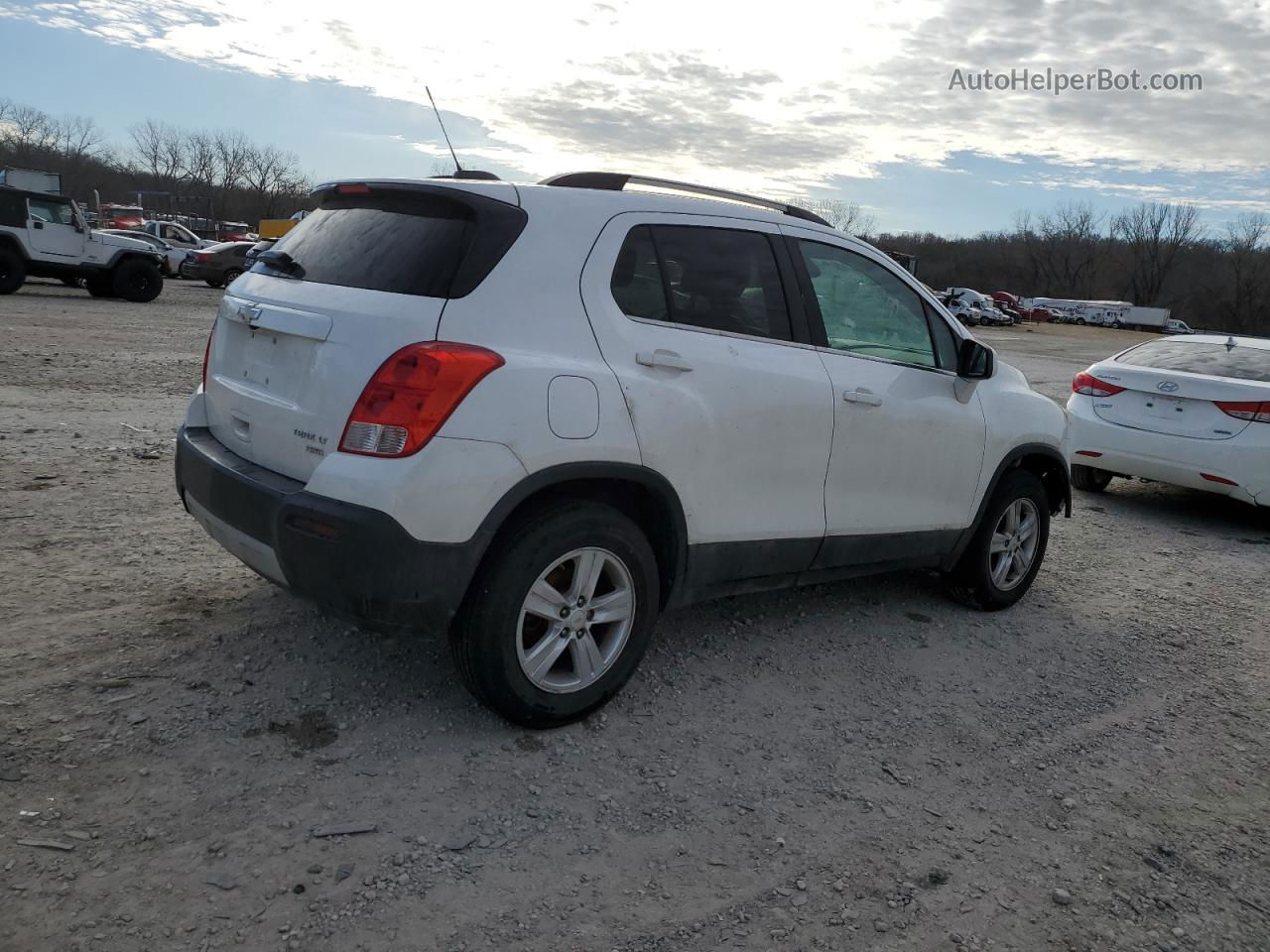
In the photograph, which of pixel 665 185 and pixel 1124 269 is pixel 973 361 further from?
pixel 1124 269

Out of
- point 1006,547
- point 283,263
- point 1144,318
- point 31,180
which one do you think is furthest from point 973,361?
point 1144,318

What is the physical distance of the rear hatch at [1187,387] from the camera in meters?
7.61

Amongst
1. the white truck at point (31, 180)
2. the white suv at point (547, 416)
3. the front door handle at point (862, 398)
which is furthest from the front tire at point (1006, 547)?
the white truck at point (31, 180)

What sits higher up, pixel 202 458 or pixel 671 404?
pixel 671 404

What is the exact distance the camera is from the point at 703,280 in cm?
388

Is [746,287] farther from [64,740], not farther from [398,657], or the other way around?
[64,740]

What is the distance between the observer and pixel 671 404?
359 centimetres

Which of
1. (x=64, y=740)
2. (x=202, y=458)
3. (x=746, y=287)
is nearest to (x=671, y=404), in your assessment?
(x=746, y=287)

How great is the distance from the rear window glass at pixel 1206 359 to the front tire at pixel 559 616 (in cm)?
641

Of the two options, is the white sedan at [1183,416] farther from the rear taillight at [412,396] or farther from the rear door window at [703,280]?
the rear taillight at [412,396]

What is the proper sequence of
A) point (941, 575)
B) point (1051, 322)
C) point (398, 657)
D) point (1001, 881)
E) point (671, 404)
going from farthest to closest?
point (1051, 322) → point (941, 575) → point (398, 657) → point (671, 404) → point (1001, 881)

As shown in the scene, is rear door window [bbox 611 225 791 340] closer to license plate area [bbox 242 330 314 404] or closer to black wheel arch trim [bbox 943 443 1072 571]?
license plate area [bbox 242 330 314 404]

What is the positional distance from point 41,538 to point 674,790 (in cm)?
354

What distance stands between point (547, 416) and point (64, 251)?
66.8ft
